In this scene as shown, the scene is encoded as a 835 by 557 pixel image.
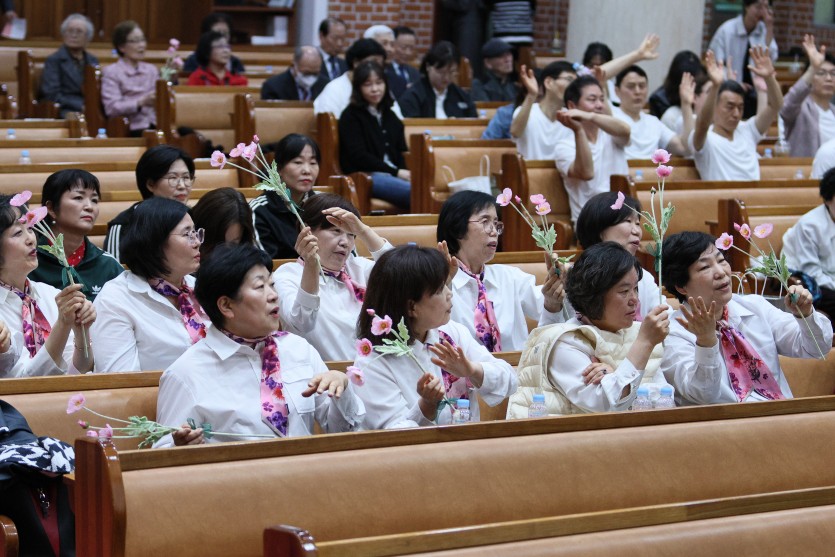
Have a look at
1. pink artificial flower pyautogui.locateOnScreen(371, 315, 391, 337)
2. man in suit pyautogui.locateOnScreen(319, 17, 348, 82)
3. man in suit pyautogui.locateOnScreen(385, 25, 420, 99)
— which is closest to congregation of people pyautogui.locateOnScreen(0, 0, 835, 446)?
pink artificial flower pyautogui.locateOnScreen(371, 315, 391, 337)

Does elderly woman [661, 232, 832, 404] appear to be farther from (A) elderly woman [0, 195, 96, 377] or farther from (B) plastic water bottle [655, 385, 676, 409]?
(A) elderly woman [0, 195, 96, 377]

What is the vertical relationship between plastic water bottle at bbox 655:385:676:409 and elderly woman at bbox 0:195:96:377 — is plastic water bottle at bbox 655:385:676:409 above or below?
below

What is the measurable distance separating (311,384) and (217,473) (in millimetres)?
511

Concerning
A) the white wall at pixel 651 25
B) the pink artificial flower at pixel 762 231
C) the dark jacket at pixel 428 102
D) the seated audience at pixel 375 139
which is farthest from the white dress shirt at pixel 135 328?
the white wall at pixel 651 25

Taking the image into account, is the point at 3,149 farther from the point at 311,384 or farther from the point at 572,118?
the point at 311,384

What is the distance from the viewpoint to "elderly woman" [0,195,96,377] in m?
3.15

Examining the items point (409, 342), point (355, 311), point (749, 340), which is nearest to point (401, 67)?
point (355, 311)

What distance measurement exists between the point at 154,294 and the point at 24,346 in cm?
37

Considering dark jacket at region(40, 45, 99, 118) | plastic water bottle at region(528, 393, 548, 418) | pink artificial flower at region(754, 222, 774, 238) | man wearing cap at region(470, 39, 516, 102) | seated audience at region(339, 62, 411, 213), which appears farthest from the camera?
man wearing cap at region(470, 39, 516, 102)

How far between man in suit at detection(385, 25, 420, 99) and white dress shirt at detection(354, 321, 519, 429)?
5.23 metres

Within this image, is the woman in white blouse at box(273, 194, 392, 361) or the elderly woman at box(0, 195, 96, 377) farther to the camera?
the woman in white blouse at box(273, 194, 392, 361)

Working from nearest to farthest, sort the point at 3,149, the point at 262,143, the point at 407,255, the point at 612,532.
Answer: the point at 612,532 < the point at 407,255 < the point at 3,149 < the point at 262,143

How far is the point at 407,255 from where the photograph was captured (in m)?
2.98

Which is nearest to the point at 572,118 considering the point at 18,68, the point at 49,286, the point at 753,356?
the point at 753,356
